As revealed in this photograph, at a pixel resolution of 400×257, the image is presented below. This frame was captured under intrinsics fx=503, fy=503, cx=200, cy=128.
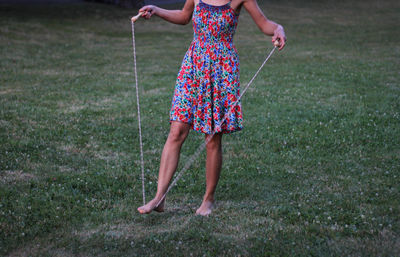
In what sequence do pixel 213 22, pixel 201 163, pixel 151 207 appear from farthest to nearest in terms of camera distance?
pixel 201 163
pixel 151 207
pixel 213 22

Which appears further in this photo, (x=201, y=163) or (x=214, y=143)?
(x=201, y=163)

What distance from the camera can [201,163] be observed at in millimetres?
5961

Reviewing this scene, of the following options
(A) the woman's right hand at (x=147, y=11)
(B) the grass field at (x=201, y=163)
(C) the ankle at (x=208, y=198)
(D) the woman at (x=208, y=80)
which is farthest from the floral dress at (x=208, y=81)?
(B) the grass field at (x=201, y=163)

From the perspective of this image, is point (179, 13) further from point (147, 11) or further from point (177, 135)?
point (177, 135)

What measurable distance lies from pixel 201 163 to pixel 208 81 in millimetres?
1885

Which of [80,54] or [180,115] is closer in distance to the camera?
[180,115]

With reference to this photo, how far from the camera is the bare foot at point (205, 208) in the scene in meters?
4.54

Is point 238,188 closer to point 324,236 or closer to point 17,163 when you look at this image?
point 324,236

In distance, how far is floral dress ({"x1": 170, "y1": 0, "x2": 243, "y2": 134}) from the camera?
425 centimetres

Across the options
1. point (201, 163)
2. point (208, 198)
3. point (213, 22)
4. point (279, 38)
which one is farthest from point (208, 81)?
point (201, 163)

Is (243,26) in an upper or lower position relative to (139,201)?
lower

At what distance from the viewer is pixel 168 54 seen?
A: 15242 millimetres

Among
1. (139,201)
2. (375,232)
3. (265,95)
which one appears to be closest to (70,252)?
(139,201)

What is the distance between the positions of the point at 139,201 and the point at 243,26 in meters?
19.5
